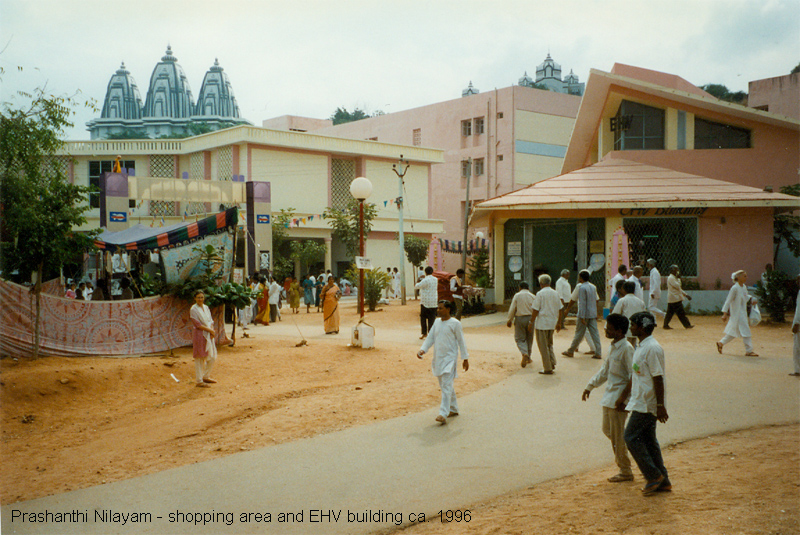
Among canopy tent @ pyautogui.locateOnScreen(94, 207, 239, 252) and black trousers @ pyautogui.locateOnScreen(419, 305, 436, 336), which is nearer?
canopy tent @ pyautogui.locateOnScreen(94, 207, 239, 252)

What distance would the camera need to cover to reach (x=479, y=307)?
69.8 ft

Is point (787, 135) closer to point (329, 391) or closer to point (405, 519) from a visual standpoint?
point (329, 391)

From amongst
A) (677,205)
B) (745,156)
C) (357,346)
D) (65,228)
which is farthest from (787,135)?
(65,228)

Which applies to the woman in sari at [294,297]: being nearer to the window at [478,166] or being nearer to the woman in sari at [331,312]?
the woman in sari at [331,312]

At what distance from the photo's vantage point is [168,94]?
6875cm

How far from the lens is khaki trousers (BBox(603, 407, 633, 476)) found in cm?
571

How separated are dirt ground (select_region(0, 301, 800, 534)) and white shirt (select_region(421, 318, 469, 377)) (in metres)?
0.92

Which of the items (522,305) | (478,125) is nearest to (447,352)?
(522,305)

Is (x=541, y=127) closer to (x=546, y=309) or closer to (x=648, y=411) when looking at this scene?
(x=546, y=309)

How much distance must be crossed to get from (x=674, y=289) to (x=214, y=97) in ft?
203

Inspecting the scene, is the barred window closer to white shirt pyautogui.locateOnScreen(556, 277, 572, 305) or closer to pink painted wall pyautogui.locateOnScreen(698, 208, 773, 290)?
pink painted wall pyautogui.locateOnScreen(698, 208, 773, 290)

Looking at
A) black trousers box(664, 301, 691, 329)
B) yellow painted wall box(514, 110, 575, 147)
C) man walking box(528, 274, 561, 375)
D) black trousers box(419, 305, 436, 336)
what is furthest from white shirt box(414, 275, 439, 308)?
yellow painted wall box(514, 110, 575, 147)

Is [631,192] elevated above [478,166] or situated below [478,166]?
below

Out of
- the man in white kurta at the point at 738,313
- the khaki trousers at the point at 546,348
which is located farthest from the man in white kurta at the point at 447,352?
the man in white kurta at the point at 738,313
